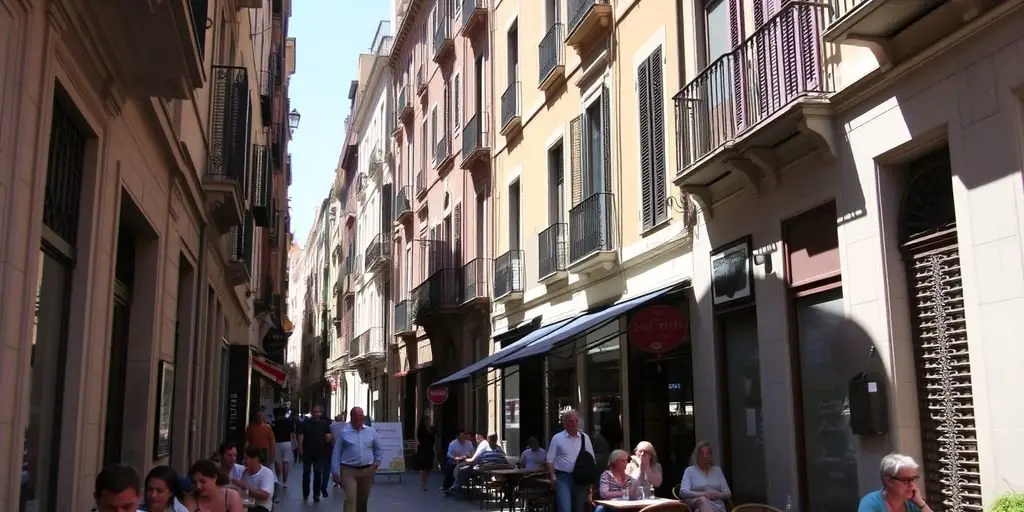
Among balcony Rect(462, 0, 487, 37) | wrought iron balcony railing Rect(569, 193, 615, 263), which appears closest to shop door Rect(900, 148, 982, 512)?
wrought iron balcony railing Rect(569, 193, 615, 263)

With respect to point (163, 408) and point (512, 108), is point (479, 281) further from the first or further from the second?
point (163, 408)

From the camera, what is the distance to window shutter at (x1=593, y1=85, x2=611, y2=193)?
15773 millimetres

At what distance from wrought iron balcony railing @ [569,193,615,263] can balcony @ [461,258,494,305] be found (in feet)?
20.4

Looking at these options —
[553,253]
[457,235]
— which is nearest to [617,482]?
[553,253]

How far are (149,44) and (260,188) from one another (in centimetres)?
1405

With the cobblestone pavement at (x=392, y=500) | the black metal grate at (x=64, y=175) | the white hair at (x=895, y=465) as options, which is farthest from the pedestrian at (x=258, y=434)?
the white hair at (x=895, y=465)

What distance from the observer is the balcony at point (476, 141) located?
909 inches

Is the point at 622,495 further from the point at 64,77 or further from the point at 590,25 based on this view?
the point at 590,25

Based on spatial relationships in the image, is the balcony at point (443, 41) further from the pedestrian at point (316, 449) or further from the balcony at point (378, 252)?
the pedestrian at point (316, 449)

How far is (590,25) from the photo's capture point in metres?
16.0

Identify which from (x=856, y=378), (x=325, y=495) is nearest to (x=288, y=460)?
(x=325, y=495)

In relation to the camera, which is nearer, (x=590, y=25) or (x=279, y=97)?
(x=590, y=25)

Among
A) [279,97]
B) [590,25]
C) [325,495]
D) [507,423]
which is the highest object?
[279,97]

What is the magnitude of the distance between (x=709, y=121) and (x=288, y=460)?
46.4 ft
